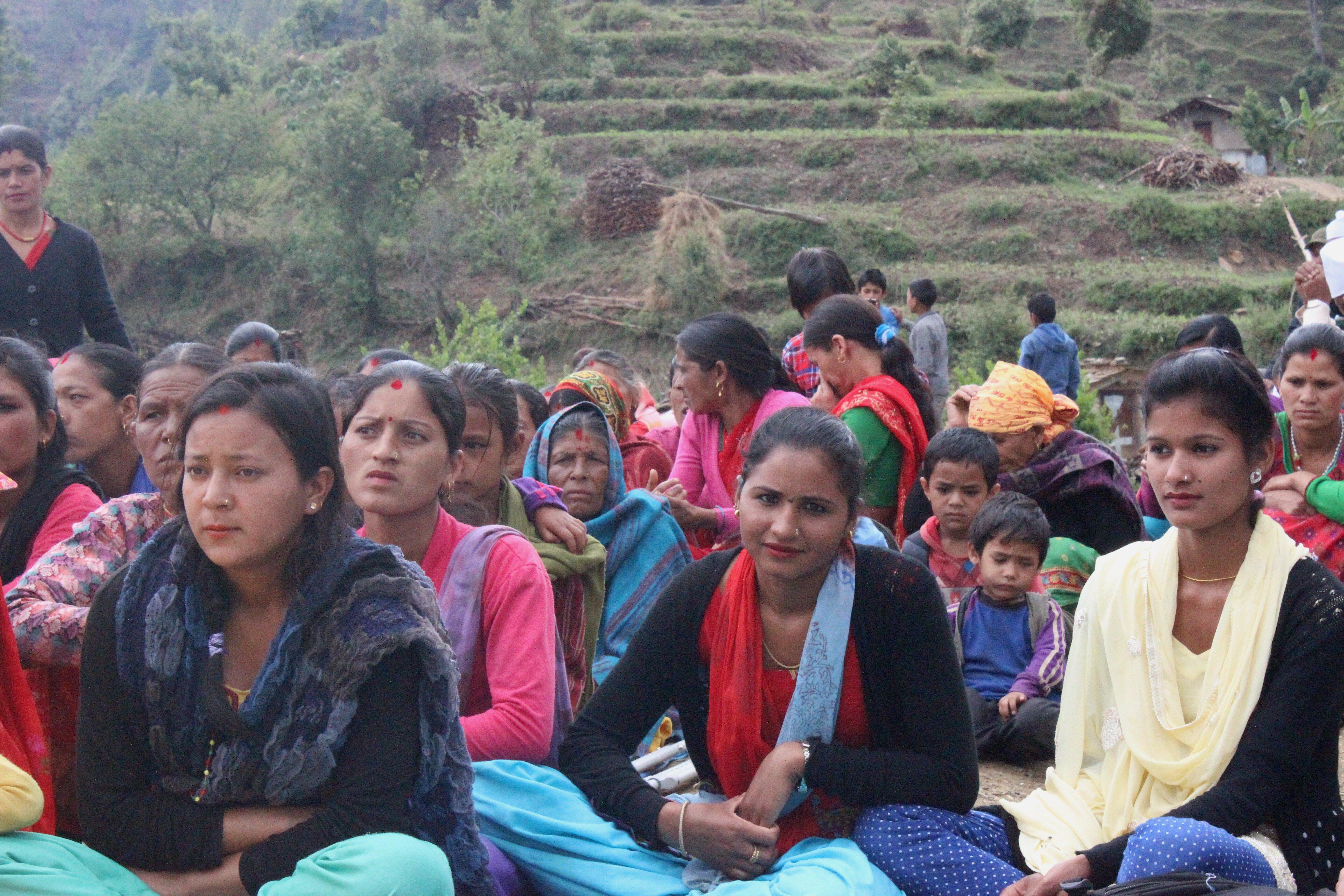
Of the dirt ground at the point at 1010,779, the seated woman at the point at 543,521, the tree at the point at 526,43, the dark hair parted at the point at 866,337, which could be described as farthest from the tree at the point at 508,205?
the dirt ground at the point at 1010,779

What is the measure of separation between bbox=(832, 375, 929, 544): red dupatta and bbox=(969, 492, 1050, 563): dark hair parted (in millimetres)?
494

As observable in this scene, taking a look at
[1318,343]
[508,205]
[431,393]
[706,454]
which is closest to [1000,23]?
[508,205]

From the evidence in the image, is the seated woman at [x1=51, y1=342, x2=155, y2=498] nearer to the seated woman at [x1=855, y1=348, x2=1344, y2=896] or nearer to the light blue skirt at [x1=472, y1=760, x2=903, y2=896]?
the light blue skirt at [x1=472, y1=760, x2=903, y2=896]

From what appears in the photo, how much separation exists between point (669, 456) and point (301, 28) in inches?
1969

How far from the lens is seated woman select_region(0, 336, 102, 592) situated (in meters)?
2.91

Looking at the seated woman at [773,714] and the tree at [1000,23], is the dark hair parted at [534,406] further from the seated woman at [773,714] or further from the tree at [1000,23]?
the tree at [1000,23]

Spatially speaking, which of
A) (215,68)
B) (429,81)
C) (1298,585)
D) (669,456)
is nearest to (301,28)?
(215,68)

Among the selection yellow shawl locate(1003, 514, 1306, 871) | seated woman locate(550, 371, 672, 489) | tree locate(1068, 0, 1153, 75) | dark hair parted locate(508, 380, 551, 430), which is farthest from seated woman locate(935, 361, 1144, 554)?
tree locate(1068, 0, 1153, 75)

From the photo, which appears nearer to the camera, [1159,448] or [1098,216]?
[1159,448]

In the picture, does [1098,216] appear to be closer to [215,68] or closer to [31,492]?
[31,492]

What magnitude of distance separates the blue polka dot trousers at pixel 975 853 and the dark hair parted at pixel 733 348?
7.37 feet

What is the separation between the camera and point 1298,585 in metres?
2.45

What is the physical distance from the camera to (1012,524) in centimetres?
378

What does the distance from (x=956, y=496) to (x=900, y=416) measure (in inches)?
18.8
